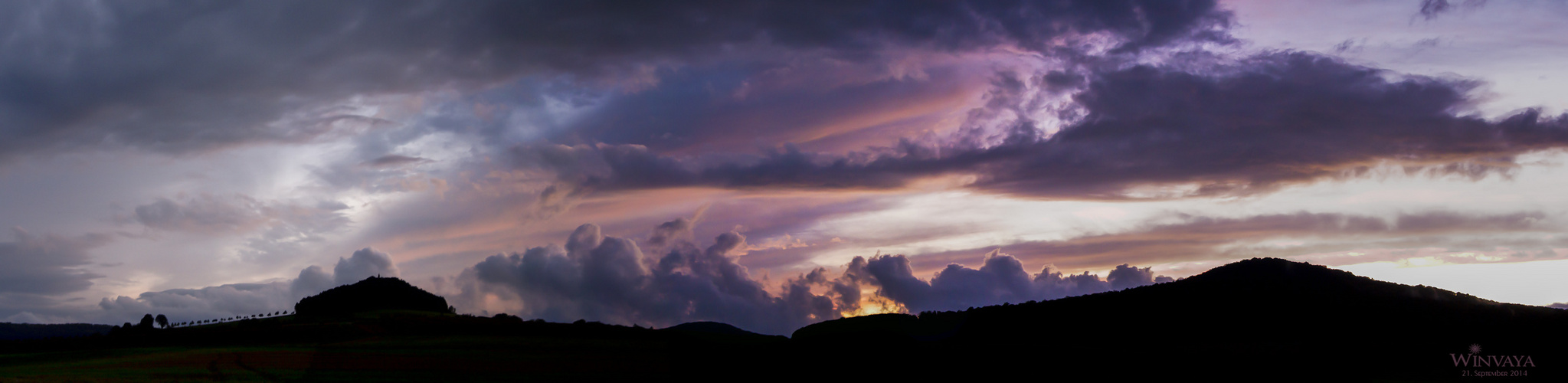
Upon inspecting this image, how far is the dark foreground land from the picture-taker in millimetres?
77688

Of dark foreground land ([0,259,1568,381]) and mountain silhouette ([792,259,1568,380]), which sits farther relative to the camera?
mountain silhouette ([792,259,1568,380])

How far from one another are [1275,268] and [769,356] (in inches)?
2981

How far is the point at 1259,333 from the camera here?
104500mm

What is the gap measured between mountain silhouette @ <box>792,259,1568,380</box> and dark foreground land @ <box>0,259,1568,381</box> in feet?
0.76

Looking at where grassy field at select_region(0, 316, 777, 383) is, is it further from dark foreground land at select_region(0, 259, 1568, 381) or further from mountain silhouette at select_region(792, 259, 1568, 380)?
mountain silhouette at select_region(792, 259, 1568, 380)

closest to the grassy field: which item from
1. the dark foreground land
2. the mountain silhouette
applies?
the dark foreground land

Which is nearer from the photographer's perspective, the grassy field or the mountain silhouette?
the mountain silhouette

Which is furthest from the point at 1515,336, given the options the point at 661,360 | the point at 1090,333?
the point at 661,360

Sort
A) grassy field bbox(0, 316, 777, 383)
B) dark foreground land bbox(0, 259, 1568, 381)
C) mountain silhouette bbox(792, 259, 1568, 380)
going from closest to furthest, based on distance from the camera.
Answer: dark foreground land bbox(0, 259, 1568, 381) < mountain silhouette bbox(792, 259, 1568, 380) < grassy field bbox(0, 316, 777, 383)

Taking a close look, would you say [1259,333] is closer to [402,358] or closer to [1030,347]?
[1030,347]

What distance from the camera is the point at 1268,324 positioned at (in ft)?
346

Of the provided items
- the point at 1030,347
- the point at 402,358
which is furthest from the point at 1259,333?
the point at 402,358

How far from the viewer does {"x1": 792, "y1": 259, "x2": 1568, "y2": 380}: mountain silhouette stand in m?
79.1

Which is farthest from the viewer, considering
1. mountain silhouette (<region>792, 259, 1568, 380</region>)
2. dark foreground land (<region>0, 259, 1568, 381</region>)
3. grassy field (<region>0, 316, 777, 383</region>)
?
grassy field (<region>0, 316, 777, 383</region>)
